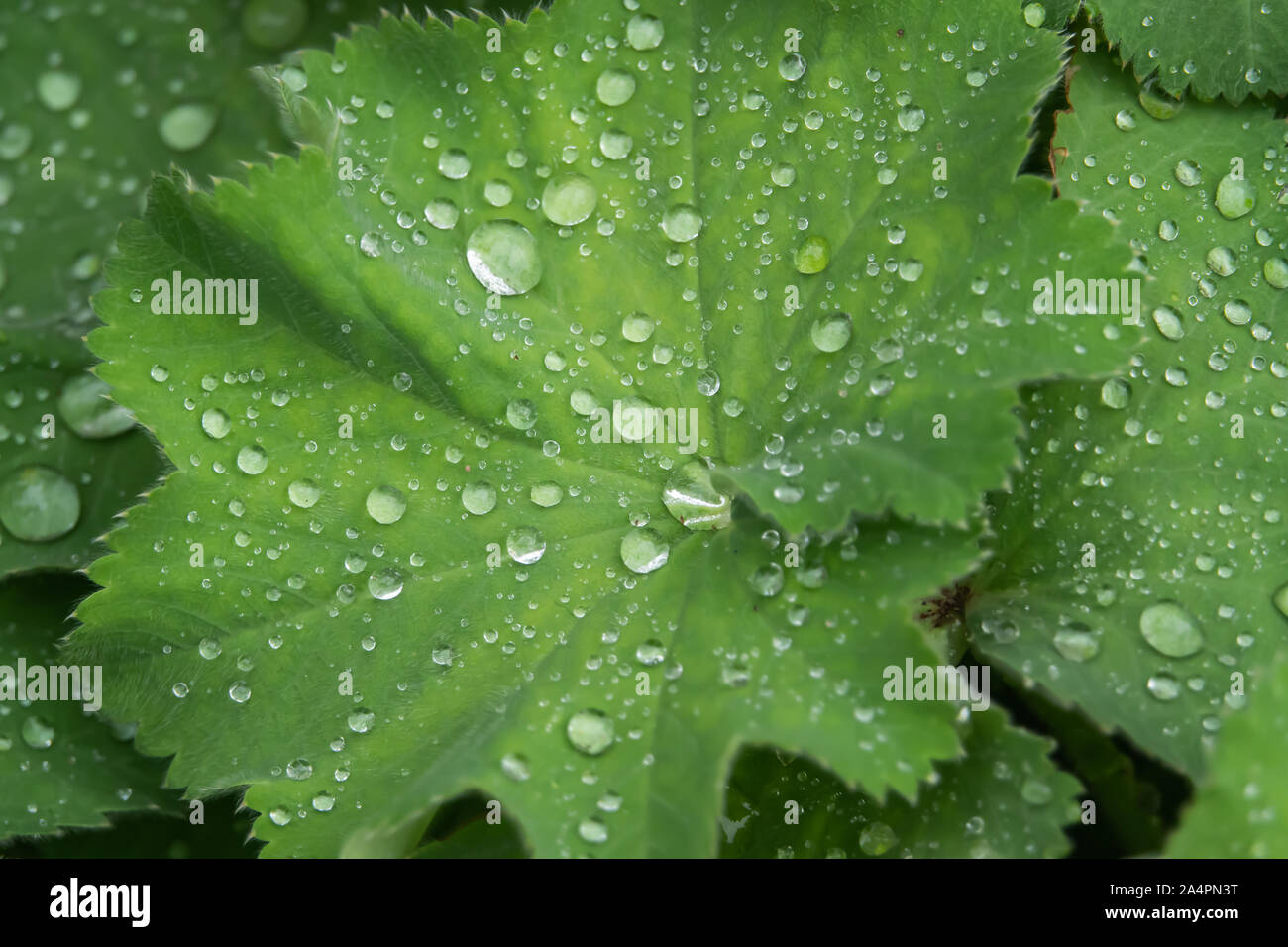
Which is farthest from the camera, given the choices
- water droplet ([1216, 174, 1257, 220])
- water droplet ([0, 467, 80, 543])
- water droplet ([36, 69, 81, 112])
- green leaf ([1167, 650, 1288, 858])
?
water droplet ([36, 69, 81, 112])

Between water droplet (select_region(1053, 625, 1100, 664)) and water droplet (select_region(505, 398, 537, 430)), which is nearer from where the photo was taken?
water droplet (select_region(1053, 625, 1100, 664))

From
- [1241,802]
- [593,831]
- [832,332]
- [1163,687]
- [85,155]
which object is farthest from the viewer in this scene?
[85,155]

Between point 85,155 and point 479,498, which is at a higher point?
point 85,155

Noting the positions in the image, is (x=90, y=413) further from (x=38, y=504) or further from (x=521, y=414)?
(x=521, y=414)

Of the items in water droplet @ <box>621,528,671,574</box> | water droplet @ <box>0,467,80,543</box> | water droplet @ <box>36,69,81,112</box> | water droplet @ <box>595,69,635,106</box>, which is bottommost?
water droplet @ <box>621,528,671,574</box>

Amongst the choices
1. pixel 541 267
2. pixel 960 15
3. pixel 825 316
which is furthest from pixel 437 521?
pixel 960 15

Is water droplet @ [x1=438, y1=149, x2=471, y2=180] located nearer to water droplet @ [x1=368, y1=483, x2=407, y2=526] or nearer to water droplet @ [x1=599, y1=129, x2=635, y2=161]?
water droplet @ [x1=599, y1=129, x2=635, y2=161]

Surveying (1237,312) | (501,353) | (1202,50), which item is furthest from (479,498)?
(1202,50)

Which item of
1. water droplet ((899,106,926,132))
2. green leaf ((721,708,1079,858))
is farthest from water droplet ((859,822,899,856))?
water droplet ((899,106,926,132))
